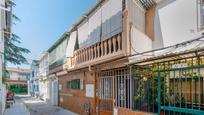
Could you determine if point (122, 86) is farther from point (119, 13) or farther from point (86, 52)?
point (86, 52)

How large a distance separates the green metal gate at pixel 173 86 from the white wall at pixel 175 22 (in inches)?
56.8

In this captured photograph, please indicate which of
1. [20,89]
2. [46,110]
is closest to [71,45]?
[46,110]

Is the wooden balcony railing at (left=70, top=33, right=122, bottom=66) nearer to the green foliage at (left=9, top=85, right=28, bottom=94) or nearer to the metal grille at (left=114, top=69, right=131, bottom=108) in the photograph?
the metal grille at (left=114, top=69, right=131, bottom=108)

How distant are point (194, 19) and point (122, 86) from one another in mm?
4675

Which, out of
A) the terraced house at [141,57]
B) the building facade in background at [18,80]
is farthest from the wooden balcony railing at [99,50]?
the building facade in background at [18,80]

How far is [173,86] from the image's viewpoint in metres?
9.41

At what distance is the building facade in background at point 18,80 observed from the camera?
66.6 meters

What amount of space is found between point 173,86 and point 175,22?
9.81 ft

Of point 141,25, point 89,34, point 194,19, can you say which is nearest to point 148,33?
point 141,25

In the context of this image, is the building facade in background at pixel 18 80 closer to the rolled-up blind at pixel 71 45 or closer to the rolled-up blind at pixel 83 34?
the rolled-up blind at pixel 71 45

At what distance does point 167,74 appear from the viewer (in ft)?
31.4

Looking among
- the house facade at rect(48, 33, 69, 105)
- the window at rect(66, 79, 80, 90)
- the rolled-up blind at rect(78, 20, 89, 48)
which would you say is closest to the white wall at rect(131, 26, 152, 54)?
the rolled-up blind at rect(78, 20, 89, 48)

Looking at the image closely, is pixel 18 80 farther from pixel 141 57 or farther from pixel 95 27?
pixel 141 57

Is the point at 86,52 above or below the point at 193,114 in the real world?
above
